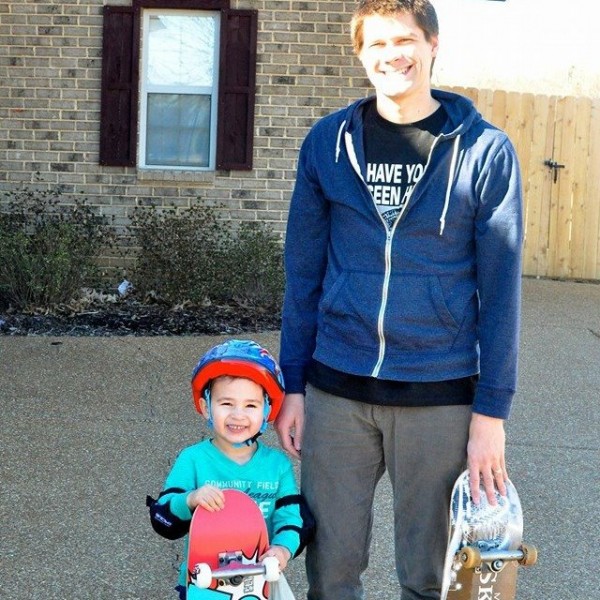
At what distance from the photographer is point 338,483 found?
2996 millimetres

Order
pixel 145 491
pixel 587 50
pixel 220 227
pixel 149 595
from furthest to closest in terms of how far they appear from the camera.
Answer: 1. pixel 587 50
2. pixel 220 227
3. pixel 145 491
4. pixel 149 595

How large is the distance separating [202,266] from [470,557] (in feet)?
22.5

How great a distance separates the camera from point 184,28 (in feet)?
33.7

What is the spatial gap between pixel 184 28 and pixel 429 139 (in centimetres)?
786

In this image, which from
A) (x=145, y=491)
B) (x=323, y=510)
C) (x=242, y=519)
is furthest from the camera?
(x=145, y=491)

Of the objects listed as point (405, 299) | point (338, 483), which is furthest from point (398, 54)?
point (338, 483)

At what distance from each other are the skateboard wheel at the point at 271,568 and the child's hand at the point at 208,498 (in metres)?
0.18

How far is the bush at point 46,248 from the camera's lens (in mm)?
8797

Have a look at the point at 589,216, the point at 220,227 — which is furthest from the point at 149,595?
the point at 589,216

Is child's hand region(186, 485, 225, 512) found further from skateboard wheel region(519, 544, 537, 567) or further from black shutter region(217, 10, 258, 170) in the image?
black shutter region(217, 10, 258, 170)

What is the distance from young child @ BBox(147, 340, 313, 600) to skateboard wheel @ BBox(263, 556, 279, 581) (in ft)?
0.57

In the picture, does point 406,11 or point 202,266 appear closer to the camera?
point 406,11

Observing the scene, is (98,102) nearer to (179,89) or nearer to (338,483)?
(179,89)

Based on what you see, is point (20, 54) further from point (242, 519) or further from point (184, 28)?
point (242, 519)
